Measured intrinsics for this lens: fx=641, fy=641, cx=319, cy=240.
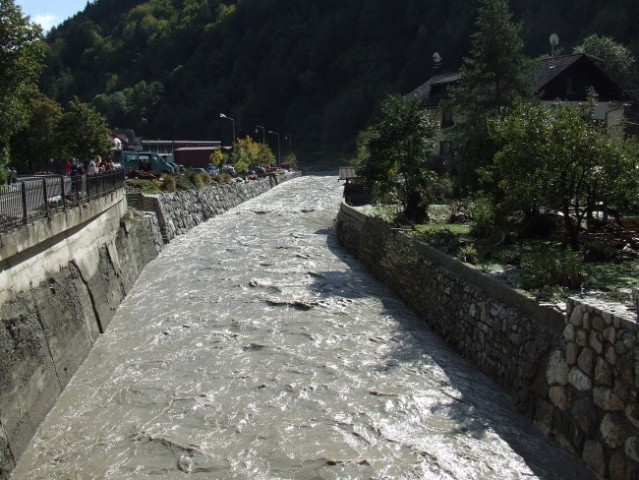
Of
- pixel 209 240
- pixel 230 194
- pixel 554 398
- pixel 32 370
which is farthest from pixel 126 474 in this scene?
pixel 230 194

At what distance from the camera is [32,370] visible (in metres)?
10.2

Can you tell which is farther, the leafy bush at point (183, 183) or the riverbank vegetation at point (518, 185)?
the leafy bush at point (183, 183)

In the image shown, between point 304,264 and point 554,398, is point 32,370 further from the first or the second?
point 304,264

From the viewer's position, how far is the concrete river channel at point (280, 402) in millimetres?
8734

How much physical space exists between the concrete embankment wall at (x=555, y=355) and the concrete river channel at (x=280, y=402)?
33cm

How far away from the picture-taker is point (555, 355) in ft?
30.6

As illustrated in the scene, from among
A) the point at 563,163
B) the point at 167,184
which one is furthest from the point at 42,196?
the point at 167,184

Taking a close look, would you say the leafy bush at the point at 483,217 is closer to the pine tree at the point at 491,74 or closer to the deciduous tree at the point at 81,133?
the pine tree at the point at 491,74

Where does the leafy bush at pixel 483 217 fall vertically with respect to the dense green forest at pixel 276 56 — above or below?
below

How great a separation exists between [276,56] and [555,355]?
13817 cm

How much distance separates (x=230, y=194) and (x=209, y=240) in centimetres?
1669

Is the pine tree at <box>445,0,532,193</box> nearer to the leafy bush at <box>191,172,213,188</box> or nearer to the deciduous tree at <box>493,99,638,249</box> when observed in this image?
the deciduous tree at <box>493,99,638,249</box>

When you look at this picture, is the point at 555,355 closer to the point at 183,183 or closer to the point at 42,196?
the point at 42,196

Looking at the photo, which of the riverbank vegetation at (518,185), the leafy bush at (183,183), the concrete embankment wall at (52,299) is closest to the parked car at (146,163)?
the leafy bush at (183,183)
